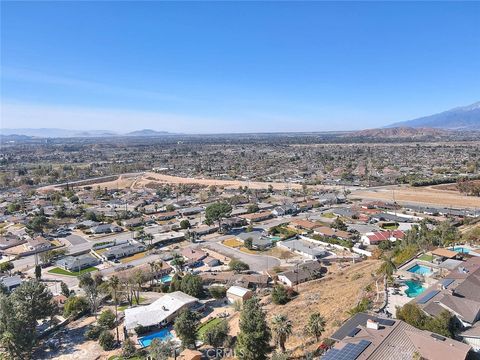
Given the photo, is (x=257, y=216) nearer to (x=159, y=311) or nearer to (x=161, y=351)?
(x=159, y=311)

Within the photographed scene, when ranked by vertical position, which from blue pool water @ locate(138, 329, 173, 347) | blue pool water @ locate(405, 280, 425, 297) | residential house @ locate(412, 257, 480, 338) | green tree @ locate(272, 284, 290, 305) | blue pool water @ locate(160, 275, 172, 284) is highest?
residential house @ locate(412, 257, 480, 338)

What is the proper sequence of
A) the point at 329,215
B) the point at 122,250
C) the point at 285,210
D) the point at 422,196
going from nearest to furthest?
the point at 122,250 < the point at 329,215 < the point at 285,210 < the point at 422,196

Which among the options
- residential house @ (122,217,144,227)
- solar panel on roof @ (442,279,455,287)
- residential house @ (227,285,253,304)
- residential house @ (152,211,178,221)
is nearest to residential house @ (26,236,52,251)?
residential house @ (122,217,144,227)

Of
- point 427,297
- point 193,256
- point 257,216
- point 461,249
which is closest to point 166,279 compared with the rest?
point 193,256

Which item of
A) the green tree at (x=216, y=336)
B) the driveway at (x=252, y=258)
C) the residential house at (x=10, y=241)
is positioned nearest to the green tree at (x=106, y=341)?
the green tree at (x=216, y=336)

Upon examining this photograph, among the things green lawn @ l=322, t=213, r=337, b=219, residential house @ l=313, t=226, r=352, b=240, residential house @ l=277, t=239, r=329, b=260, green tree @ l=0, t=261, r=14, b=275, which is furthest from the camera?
green lawn @ l=322, t=213, r=337, b=219

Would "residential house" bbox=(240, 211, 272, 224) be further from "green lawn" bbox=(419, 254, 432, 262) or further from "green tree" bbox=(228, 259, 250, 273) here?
"green lawn" bbox=(419, 254, 432, 262)

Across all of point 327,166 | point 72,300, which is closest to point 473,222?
point 72,300

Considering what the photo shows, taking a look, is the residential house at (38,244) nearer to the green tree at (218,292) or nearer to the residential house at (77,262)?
the residential house at (77,262)
